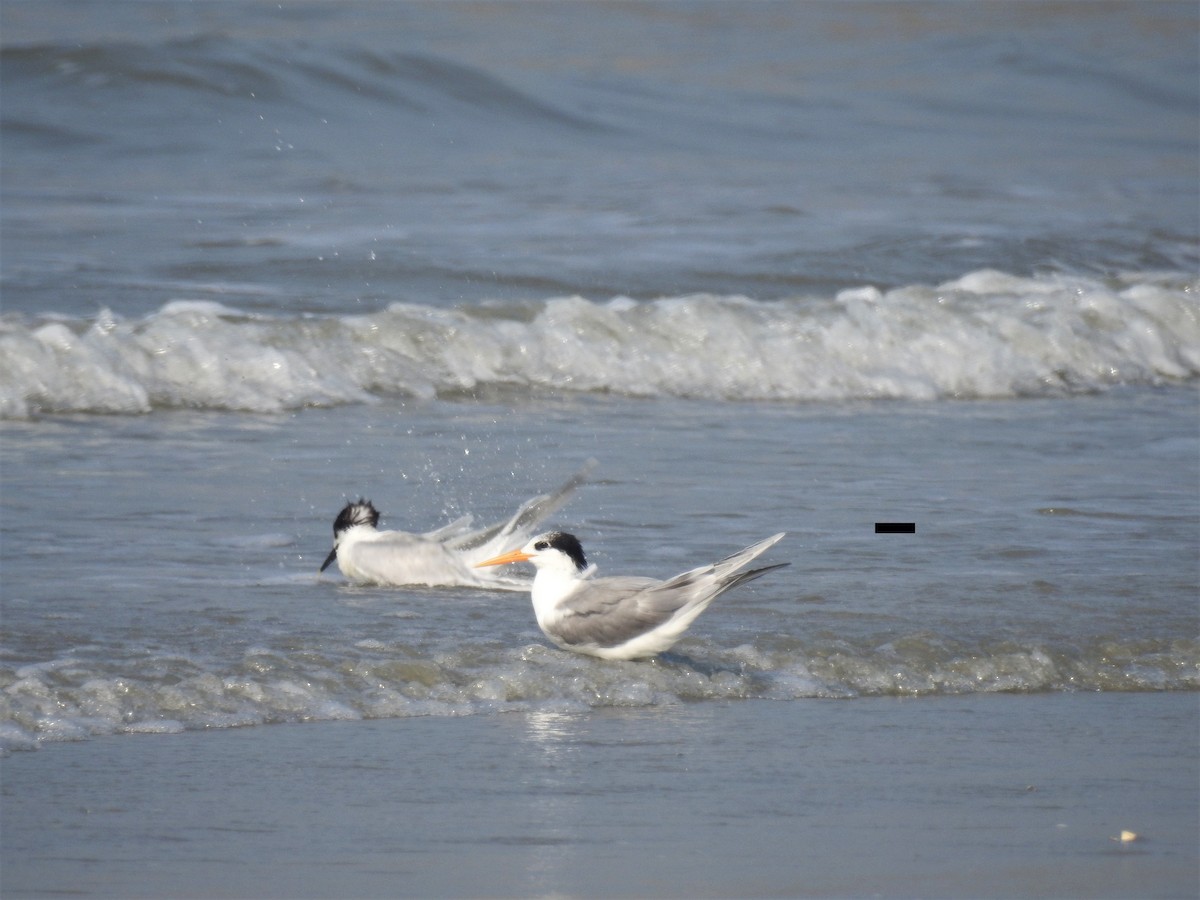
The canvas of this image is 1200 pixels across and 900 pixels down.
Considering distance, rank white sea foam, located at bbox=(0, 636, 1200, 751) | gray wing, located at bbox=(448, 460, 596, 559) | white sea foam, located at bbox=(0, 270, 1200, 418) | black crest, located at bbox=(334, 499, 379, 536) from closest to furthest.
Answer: white sea foam, located at bbox=(0, 636, 1200, 751), gray wing, located at bbox=(448, 460, 596, 559), black crest, located at bbox=(334, 499, 379, 536), white sea foam, located at bbox=(0, 270, 1200, 418)

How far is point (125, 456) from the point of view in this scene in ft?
27.0

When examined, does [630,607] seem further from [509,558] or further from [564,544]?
[509,558]

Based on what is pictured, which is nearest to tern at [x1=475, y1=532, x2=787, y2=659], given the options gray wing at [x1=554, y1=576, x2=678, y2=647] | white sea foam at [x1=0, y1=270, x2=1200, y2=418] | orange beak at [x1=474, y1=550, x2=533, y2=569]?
gray wing at [x1=554, y1=576, x2=678, y2=647]

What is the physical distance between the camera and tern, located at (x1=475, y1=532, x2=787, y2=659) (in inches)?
208

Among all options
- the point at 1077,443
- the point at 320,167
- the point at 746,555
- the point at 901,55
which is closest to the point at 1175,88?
the point at 901,55

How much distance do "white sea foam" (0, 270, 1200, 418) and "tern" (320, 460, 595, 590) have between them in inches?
132

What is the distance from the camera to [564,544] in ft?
18.2

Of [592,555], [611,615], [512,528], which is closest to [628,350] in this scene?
[592,555]

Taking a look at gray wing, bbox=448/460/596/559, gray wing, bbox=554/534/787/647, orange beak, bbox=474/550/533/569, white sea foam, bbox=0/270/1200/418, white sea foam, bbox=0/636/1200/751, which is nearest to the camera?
white sea foam, bbox=0/636/1200/751

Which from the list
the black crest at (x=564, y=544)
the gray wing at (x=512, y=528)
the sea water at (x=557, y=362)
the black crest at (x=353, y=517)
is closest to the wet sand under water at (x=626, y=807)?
the sea water at (x=557, y=362)

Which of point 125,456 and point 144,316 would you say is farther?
point 144,316

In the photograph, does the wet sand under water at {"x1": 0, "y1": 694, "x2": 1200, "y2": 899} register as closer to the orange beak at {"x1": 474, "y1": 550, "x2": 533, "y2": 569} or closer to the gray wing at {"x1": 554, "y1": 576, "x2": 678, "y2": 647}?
the gray wing at {"x1": 554, "y1": 576, "x2": 678, "y2": 647}

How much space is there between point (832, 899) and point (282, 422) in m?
6.30

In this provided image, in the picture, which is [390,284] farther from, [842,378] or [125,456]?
[125,456]
